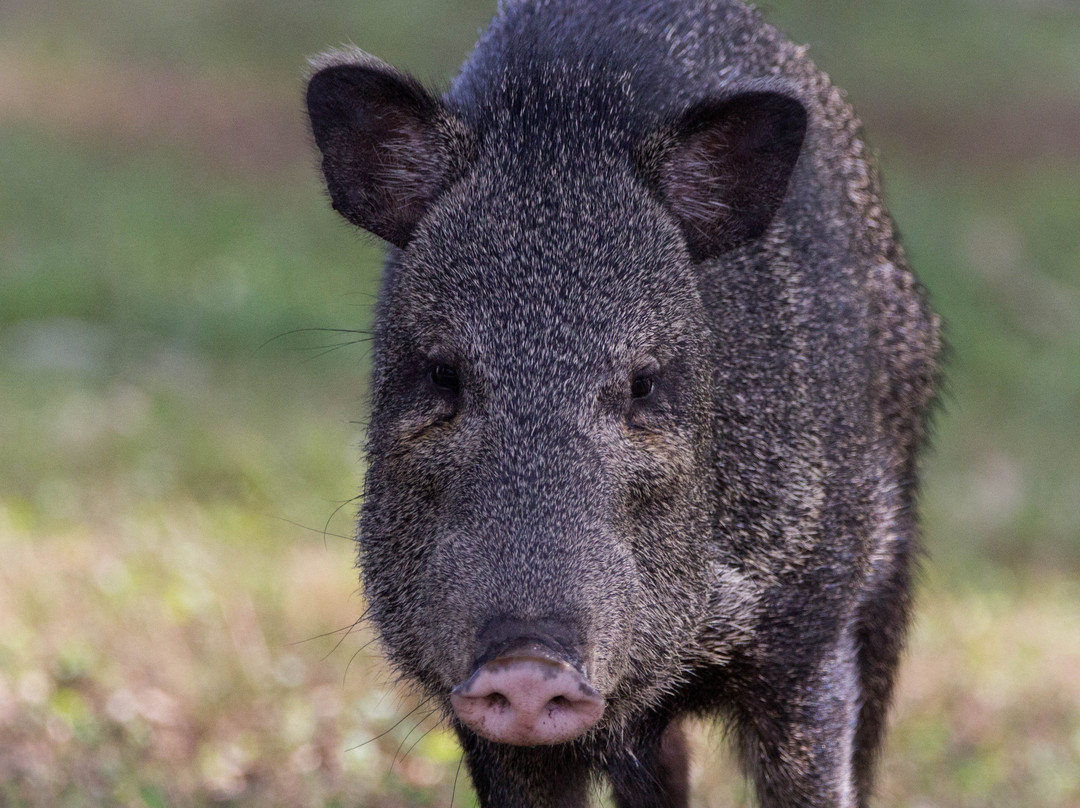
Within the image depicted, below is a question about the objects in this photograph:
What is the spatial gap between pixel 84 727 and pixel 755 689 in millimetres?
1897

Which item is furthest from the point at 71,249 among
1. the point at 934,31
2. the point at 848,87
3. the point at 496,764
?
the point at 934,31

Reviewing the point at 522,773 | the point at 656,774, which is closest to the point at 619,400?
the point at 522,773

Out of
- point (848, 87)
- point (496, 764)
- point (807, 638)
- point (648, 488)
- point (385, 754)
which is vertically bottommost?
point (848, 87)

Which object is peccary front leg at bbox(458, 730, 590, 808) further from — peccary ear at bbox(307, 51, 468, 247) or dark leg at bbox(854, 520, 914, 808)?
peccary ear at bbox(307, 51, 468, 247)

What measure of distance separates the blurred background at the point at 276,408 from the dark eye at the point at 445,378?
698 millimetres

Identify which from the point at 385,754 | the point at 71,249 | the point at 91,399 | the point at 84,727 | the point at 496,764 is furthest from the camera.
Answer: the point at 71,249

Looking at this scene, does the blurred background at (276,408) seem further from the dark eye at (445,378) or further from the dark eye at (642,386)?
the dark eye at (642,386)

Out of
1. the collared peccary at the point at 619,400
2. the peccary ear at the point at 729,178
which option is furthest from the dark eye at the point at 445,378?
the peccary ear at the point at 729,178

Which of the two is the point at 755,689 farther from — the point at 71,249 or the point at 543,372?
the point at 71,249

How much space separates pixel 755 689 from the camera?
Answer: 3.43 metres

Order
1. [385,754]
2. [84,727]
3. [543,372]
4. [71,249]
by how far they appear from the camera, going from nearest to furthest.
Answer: [543,372]
[84,727]
[385,754]
[71,249]

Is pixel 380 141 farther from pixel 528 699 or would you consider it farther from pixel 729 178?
pixel 528 699

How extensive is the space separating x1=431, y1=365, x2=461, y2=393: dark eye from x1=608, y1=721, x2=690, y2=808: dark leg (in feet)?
3.27

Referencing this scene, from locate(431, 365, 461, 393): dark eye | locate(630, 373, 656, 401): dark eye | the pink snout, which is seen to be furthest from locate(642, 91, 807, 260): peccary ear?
the pink snout
